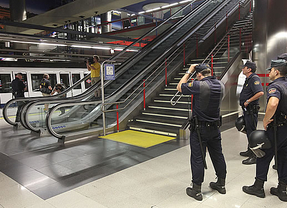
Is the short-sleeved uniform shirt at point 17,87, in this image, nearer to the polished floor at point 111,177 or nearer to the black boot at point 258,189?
the polished floor at point 111,177

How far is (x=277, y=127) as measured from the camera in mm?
2812

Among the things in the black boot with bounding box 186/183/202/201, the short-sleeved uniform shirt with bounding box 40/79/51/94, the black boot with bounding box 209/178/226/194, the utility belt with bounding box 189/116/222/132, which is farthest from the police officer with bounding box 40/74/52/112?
the black boot with bounding box 209/178/226/194

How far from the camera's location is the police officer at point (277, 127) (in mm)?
2715

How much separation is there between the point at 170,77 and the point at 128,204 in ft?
19.8

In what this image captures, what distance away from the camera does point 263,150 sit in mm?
2863

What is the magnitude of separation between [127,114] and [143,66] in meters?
2.73

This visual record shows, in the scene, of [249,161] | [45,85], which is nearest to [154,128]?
[249,161]

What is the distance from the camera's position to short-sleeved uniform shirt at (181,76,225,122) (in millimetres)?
2861

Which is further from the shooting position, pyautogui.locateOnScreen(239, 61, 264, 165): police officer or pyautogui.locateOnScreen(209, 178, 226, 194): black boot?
pyautogui.locateOnScreen(239, 61, 264, 165): police officer

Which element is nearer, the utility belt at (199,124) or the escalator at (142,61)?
the utility belt at (199,124)

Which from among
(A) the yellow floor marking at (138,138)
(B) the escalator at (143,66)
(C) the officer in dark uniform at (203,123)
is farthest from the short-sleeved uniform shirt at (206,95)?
(B) the escalator at (143,66)

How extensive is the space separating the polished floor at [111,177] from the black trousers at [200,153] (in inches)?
11.8

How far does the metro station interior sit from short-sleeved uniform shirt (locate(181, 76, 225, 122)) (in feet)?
3.34

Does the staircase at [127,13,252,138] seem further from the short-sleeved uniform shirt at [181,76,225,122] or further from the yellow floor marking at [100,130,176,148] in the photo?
the short-sleeved uniform shirt at [181,76,225,122]
